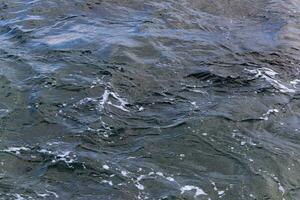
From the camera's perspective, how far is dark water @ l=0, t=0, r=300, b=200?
5977mm

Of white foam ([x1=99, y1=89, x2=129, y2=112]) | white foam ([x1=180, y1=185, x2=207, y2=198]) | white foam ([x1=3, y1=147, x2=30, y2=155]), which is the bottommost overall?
white foam ([x1=180, y1=185, x2=207, y2=198])

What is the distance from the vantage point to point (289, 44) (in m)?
9.74

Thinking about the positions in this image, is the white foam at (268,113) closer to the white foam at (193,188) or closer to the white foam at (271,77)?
the white foam at (271,77)

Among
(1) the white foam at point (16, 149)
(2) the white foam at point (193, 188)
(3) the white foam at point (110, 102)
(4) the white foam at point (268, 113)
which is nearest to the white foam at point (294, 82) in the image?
(4) the white foam at point (268, 113)

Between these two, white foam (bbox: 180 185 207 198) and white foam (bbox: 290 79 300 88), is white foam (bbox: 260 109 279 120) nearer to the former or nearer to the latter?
white foam (bbox: 290 79 300 88)

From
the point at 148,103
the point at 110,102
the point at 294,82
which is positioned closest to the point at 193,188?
the point at 148,103

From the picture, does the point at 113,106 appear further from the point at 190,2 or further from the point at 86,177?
the point at 190,2

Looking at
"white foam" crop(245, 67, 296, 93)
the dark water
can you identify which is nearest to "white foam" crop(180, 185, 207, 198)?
the dark water

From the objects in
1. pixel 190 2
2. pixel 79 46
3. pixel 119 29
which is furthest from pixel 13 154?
pixel 190 2

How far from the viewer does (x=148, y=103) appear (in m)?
7.52

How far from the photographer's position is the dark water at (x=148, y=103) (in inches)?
235

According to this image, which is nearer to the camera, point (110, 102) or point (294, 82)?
point (110, 102)

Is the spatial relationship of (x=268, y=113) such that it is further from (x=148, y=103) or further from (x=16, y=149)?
(x=16, y=149)

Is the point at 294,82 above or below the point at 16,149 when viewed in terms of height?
above
